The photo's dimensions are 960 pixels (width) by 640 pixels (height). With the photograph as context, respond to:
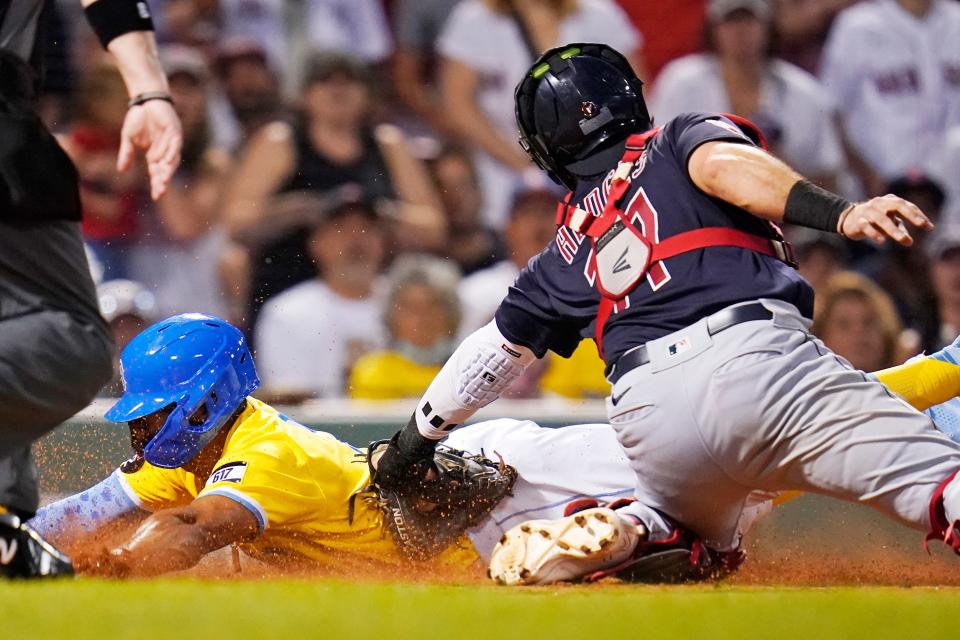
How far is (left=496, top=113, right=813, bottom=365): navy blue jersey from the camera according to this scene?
15.3ft

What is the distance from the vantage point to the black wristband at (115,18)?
4207mm

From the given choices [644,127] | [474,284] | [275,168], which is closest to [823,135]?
[474,284]

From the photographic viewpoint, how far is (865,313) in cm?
879

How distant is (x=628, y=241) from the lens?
482cm

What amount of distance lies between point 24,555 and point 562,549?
5.49 ft

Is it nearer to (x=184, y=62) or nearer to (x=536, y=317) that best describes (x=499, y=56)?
(x=184, y=62)

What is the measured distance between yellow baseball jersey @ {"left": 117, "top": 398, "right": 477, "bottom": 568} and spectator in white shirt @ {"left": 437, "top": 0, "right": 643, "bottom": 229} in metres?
4.45

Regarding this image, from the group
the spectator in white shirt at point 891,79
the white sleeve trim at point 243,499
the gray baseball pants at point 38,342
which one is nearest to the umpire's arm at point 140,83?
the gray baseball pants at point 38,342

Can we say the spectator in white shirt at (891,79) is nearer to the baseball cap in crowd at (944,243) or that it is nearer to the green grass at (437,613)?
the baseball cap in crowd at (944,243)

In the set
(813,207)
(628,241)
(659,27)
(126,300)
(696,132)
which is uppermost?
(696,132)

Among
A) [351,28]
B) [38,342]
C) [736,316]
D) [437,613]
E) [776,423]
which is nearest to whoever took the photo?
[437,613]

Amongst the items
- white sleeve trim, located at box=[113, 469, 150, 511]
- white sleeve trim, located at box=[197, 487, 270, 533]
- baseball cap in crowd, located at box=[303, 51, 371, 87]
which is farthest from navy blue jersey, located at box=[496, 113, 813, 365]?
baseball cap in crowd, located at box=[303, 51, 371, 87]

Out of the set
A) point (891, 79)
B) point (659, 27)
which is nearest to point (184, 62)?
point (659, 27)

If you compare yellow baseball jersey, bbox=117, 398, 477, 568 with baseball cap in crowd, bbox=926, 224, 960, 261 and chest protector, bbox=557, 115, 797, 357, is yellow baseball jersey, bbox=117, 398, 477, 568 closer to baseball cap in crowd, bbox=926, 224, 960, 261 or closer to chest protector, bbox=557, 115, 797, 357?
chest protector, bbox=557, 115, 797, 357
